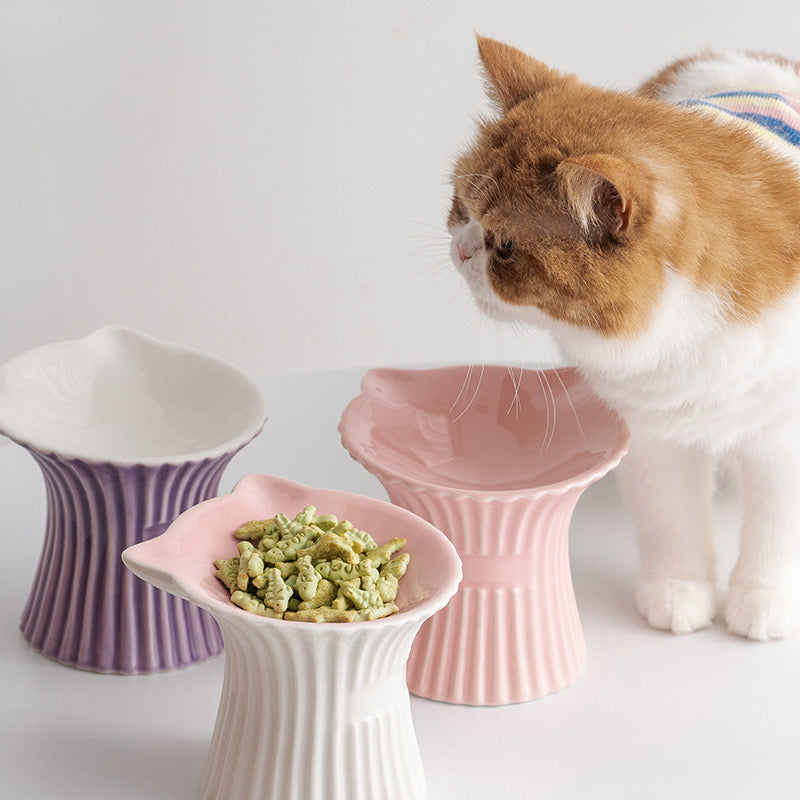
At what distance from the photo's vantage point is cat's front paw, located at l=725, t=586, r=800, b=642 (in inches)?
41.9

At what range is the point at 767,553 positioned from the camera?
42.2 inches

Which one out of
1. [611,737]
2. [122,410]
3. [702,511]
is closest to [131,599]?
[122,410]

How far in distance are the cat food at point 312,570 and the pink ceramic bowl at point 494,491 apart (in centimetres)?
11

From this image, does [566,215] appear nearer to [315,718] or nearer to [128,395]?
[315,718]

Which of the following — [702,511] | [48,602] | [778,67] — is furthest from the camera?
[778,67]

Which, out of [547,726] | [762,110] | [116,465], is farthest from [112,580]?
[762,110]

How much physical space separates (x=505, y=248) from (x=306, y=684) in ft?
1.12

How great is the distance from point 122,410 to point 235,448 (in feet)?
0.73

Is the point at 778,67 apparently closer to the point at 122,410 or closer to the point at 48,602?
the point at 122,410

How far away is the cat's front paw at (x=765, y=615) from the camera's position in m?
1.07

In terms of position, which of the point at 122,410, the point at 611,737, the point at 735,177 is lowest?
the point at 611,737

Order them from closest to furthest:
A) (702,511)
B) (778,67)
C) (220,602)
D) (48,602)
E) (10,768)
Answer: (220,602) < (10,768) < (48,602) < (702,511) < (778,67)

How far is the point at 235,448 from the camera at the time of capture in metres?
0.96

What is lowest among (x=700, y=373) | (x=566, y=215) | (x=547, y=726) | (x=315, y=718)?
(x=547, y=726)
